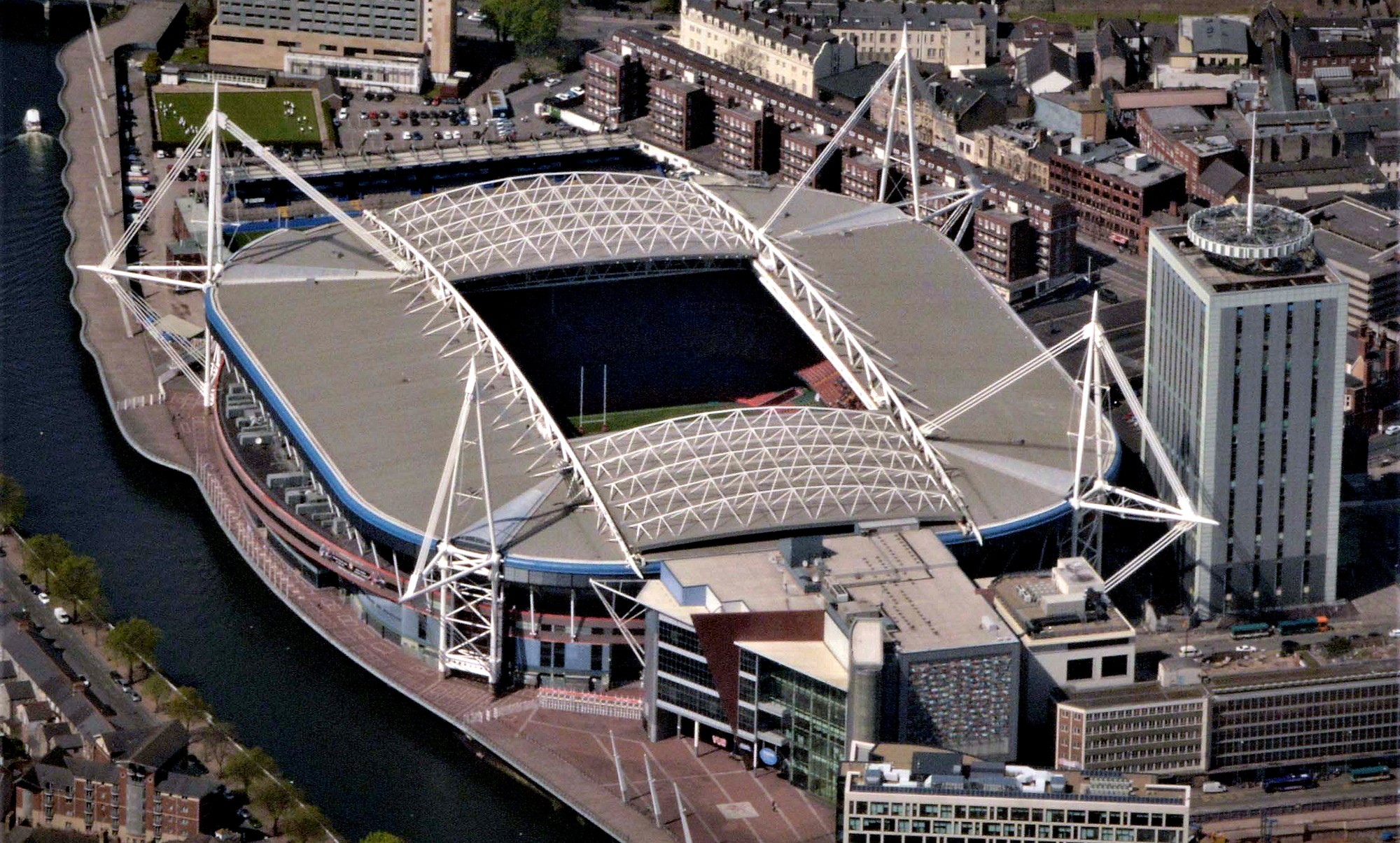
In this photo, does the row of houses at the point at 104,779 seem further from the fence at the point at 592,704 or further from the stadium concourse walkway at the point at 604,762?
the fence at the point at 592,704

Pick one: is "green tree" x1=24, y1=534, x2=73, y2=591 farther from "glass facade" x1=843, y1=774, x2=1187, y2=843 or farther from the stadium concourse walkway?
"glass facade" x1=843, y1=774, x2=1187, y2=843

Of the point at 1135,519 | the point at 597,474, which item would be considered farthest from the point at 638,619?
the point at 1135,519

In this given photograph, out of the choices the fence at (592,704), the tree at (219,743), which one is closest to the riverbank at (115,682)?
the tree at (219,743)

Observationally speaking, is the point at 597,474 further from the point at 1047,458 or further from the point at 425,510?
the point at 1047,458

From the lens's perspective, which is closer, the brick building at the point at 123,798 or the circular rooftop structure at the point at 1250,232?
the brick building at the point at 123,798

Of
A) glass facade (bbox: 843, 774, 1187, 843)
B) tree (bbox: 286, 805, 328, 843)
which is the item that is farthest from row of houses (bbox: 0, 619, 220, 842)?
glass facade (bbox: 843, 774, 1187, 843)
